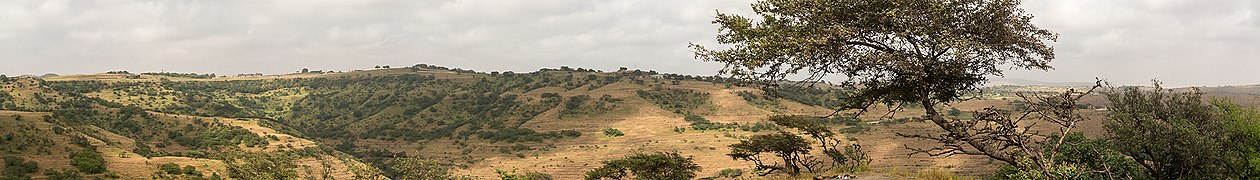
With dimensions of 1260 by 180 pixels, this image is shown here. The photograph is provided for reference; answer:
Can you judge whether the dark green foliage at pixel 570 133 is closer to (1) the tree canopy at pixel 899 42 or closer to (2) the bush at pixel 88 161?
(2) the bush at pixel 88 161

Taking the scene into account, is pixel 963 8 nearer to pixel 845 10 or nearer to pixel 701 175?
pixel 845 10

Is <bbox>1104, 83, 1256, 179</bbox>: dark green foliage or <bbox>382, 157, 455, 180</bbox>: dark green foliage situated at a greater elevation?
<bbox>1104, 83, 1256, 179</bbox>: dark green foliage

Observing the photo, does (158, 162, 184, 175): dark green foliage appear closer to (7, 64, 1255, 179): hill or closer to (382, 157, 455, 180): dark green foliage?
(7, 64, 1255, 179): hill

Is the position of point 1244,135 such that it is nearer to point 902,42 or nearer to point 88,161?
point 902,42

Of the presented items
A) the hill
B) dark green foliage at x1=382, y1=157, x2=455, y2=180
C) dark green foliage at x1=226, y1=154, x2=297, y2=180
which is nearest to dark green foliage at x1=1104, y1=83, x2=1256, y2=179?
the hill

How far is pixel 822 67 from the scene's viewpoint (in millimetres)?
11680

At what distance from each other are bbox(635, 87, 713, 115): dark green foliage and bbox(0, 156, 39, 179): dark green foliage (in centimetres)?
9173

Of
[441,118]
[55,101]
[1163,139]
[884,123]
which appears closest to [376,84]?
[441,118]

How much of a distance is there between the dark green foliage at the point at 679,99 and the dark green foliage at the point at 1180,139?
9514 cm

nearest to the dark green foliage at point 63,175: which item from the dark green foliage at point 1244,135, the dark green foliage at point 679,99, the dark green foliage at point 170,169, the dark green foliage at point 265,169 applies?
the dark green foliage at point 170,169

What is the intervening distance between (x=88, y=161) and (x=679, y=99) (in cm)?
9963

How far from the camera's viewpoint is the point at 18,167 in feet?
140

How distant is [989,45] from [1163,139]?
16.9 meters

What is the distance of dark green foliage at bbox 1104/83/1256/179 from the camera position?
853 inches
